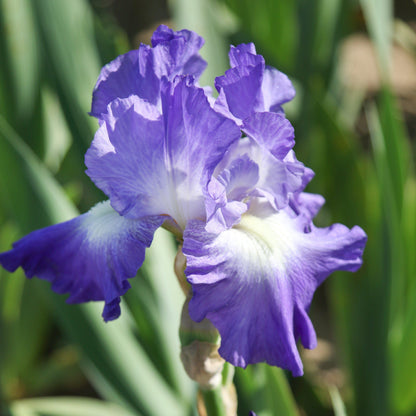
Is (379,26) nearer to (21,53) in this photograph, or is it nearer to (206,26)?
(206,26)

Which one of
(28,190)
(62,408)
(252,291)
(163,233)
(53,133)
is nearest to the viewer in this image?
(252,291)

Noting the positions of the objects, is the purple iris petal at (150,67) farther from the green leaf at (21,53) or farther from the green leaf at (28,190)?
the green leaf at (21,53)

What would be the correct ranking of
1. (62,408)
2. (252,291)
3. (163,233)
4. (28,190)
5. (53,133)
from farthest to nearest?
(53,133) → (62,408) → (163,233) → (28,190) → (252,291)

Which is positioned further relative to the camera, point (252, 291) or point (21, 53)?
point (21, 53)

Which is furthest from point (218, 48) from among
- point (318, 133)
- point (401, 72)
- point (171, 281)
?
point (401, 72)

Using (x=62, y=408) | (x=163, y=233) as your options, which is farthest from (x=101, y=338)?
(x=62, y=408)

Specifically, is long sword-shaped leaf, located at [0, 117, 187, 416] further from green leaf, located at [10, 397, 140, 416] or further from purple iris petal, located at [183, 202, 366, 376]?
purple iris petal, located at [183, 202, 366, 376]
